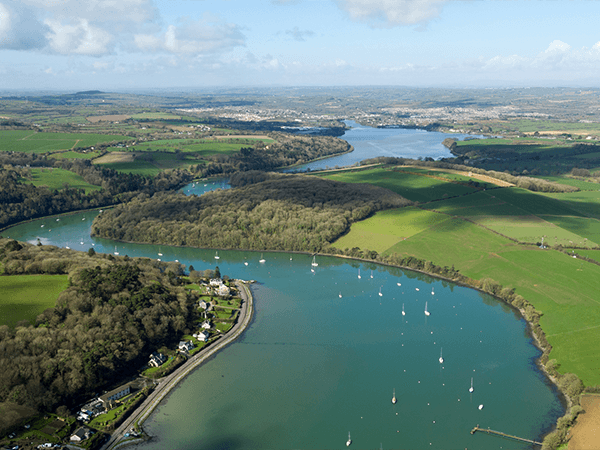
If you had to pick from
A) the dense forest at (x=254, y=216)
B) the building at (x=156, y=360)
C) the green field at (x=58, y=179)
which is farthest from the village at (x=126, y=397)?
the green field at (x=58, y=179)

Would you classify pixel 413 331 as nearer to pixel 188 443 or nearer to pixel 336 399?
pixel 336 399

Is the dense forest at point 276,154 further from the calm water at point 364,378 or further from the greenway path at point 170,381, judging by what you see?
the greenway path at point 170,381

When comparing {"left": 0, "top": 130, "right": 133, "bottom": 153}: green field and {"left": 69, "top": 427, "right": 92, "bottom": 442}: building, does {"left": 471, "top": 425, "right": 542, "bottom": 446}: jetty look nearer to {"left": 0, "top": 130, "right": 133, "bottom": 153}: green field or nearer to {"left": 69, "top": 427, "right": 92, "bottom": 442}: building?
{"left": 69, "top": 427, "right": 92, "bottom": 442}: building

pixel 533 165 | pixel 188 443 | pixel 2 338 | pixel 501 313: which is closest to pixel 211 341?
pixel 188 443

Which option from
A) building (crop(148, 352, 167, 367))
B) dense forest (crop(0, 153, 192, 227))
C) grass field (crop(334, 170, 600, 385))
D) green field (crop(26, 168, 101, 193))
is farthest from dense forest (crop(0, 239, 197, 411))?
green field (crop(26, 168, 101, 193))

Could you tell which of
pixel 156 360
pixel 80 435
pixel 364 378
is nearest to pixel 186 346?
pixel 156 360
